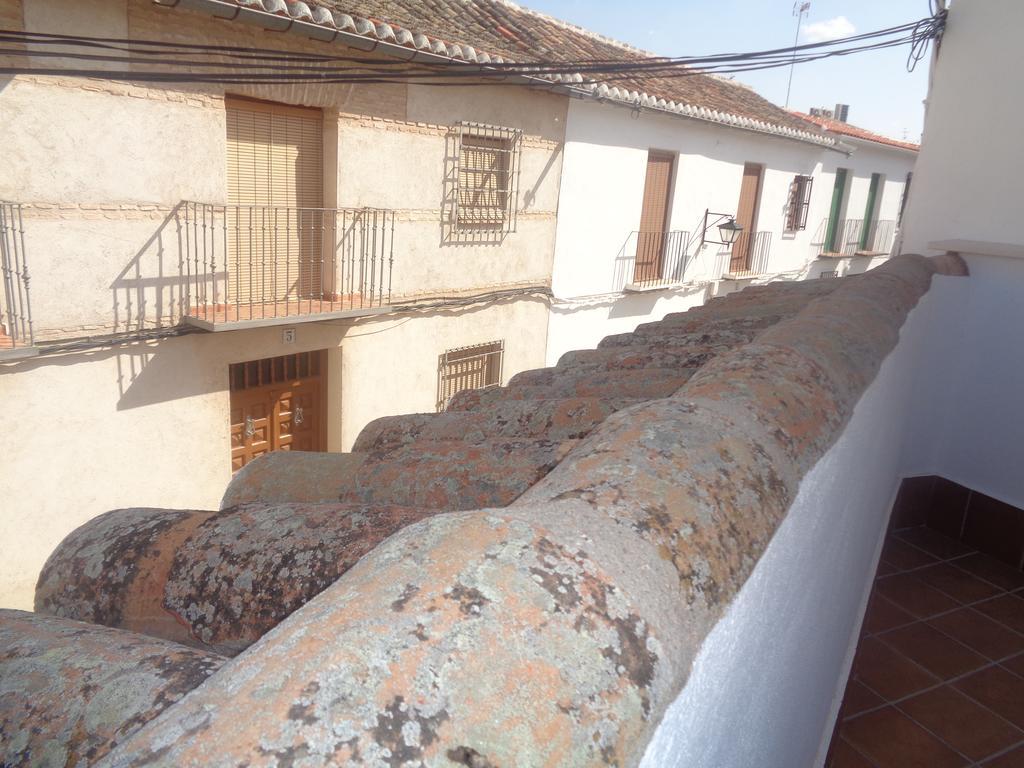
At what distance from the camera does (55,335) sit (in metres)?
6.05

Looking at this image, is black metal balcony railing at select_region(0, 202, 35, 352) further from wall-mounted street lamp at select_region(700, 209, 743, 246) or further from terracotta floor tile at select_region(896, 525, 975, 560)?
wall-mounted street lamp at select_region(700, 209, 743, 246)

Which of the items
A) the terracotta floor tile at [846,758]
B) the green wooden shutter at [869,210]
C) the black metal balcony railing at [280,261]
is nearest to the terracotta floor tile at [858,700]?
the terracotta floor tile at [846,758]

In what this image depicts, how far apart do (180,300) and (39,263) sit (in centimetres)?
122

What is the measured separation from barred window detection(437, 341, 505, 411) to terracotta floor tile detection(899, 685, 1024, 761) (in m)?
7.12

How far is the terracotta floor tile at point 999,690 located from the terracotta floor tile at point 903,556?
2.96ft

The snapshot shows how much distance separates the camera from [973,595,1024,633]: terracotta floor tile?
3.75 meters

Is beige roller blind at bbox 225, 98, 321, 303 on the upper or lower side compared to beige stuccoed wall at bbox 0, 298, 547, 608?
upper

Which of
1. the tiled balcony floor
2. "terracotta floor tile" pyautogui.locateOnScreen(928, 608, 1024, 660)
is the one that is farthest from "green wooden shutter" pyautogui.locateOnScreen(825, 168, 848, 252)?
"terracotta floor tile" pyautogui.locateOnScreen(928, 608, 1024, 660)

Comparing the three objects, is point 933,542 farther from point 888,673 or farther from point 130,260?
point 130,260

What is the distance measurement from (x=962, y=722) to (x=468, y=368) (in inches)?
319

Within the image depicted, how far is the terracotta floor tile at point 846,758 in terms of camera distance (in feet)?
9.23


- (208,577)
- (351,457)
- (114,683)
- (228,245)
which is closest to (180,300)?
(228,245)

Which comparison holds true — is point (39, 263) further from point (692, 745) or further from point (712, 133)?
point (712, 133)

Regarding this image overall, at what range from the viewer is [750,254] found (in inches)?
619
